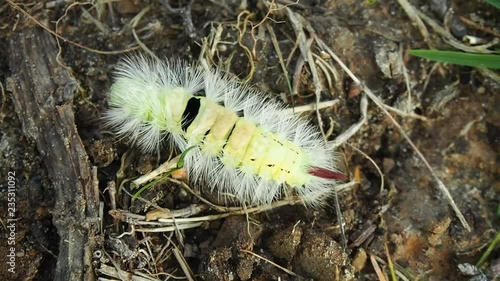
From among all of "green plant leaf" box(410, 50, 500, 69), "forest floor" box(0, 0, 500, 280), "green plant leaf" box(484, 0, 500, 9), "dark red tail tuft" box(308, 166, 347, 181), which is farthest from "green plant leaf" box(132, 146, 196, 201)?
"green plant leaf" box(484, 0, 500, 9)

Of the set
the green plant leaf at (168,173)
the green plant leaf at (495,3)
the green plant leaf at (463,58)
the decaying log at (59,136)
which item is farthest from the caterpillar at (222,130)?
the green plant leaf at (495,3)

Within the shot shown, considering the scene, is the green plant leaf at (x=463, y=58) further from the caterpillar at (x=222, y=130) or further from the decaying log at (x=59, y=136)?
the decaying log at (x=59, y=136)

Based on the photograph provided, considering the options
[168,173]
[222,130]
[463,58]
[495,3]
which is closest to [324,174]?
[222,130]

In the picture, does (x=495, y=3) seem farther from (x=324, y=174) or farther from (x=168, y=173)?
(x=168, y=173)

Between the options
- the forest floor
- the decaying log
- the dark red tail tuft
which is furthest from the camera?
the dark red tail tuft

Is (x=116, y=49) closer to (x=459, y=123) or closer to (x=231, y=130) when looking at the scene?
(x=231, y=130)

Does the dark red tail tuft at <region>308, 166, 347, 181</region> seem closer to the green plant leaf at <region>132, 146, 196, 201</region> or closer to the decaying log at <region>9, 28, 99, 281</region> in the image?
the green plant leaf at <region>132, 146, 196, 201</region>

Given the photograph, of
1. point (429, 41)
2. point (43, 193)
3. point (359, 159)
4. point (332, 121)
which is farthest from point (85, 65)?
point (429, 41)
